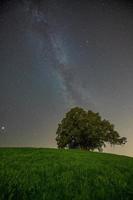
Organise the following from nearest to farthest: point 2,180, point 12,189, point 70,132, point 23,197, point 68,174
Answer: point 23,197 < point 12,189 < point 2,180 < point 68,174 < point 70,132

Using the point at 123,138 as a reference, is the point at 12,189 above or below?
below

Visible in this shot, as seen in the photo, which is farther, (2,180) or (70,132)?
(70,132)

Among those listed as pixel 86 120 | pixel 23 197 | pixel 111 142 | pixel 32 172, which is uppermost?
pixel 86 120

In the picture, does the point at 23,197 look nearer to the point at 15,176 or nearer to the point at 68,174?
the point at 15,176

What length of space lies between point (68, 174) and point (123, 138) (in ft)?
160

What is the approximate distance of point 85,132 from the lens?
178ft

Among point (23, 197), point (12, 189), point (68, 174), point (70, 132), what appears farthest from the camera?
point (70, 132)

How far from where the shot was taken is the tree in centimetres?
5444

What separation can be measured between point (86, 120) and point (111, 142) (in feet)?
24.5

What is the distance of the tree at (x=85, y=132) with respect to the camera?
54444 mm

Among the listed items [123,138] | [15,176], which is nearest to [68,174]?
[15,176]

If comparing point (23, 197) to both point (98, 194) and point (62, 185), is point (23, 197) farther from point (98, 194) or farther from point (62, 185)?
point (98, 194)

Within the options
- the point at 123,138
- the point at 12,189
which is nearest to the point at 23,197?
the point at 12,189

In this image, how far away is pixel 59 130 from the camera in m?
57.3
